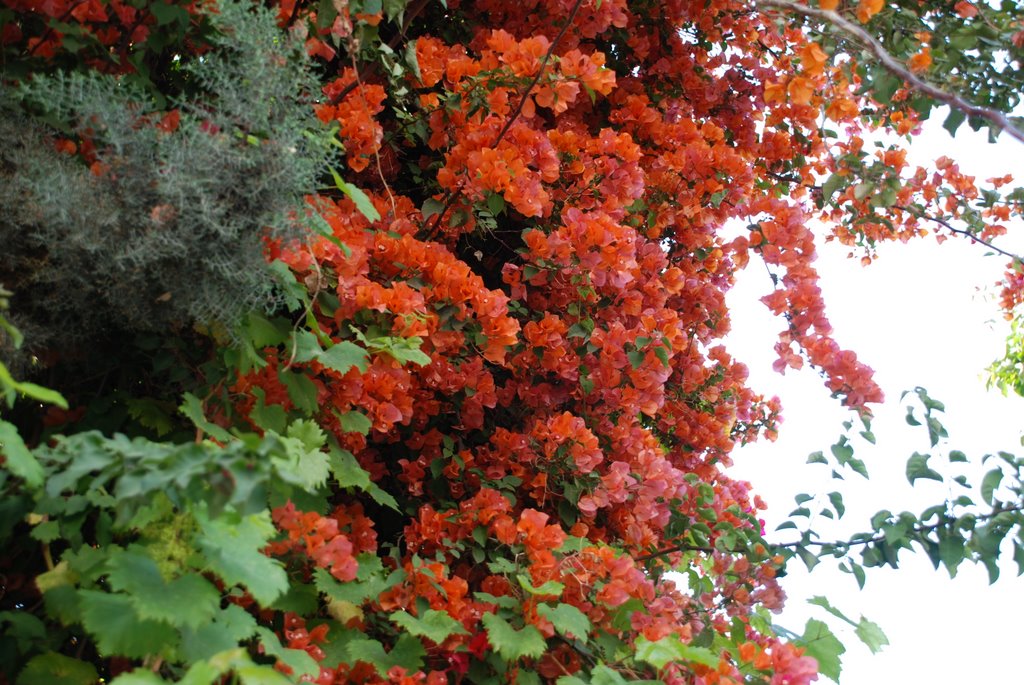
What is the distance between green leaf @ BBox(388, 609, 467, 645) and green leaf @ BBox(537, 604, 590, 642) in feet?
0.49

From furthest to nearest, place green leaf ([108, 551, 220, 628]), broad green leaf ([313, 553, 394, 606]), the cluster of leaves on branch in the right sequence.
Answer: broad green leaf ([313, 553, 394, 606]), the cluster of leaves on branch, green leaf ([108, 551, 220, 628])

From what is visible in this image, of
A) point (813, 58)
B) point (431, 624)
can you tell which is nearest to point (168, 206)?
point (431, 624)

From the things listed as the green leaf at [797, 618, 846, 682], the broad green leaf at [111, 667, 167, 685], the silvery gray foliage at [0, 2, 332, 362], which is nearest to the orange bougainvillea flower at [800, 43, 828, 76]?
the silvery gray foliage at [0, 2, 332, 362]

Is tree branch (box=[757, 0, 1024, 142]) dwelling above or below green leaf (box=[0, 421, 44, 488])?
above

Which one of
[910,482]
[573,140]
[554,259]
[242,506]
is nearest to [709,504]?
[910,482]

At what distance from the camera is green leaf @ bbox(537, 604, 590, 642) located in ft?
5.63

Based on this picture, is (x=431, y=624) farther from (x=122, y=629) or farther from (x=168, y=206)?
(x=168, y=206)

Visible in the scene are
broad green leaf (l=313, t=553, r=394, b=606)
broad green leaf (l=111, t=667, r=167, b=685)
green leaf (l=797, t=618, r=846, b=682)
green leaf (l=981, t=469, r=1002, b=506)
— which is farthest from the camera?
green leaf (l=981, t=469, r=1002, b=506)

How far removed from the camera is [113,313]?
5.18 feet

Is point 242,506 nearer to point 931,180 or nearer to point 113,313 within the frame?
point 113,313

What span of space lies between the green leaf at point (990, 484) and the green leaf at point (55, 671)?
1.65 metres

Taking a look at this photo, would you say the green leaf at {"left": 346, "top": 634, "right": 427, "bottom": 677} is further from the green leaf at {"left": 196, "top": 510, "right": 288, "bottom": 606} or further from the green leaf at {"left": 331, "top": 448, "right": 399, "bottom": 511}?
the green leaf at {"left": 196, "top": 510, "right": 288, "bottom": 606}

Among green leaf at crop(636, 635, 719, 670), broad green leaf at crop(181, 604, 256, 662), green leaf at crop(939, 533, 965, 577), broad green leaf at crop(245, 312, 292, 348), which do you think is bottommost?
broad green leaf at crop(181, 604, 256, 662)

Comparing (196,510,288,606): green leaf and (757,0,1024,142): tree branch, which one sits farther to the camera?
(757,0,1024,142): tree branch
